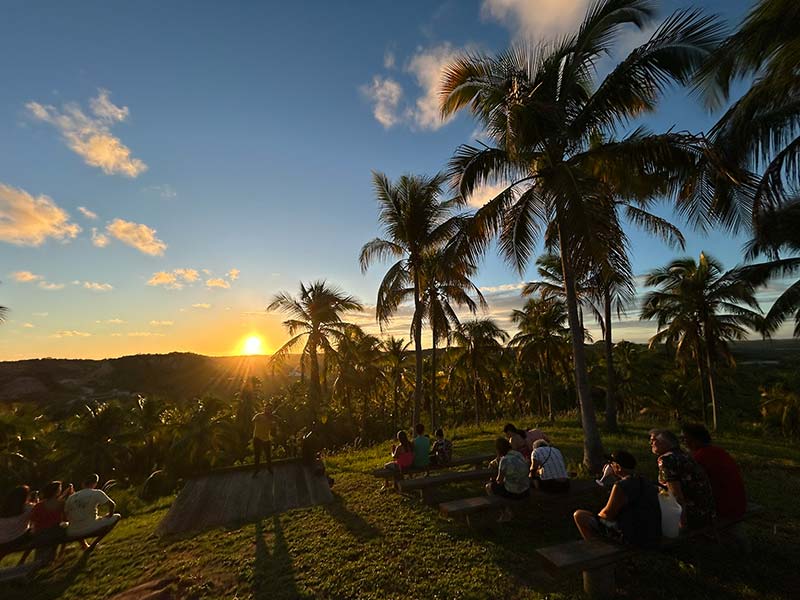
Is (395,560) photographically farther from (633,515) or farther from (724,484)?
(724,484)

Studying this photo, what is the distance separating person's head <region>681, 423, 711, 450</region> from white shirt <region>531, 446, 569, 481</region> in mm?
1946

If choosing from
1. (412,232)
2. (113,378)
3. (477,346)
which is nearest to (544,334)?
(477,346)

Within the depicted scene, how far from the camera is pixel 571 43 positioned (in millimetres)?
9219

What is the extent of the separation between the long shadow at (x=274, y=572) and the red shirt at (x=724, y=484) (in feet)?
18.8

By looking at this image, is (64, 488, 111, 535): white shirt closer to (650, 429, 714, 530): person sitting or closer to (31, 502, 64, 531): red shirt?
(31, 502, 64, 531): red shirt

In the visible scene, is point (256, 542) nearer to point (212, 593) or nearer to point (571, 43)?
point (212, 593)

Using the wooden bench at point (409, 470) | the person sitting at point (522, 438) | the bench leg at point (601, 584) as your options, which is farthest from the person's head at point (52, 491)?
the bench leg at point (601, 584)

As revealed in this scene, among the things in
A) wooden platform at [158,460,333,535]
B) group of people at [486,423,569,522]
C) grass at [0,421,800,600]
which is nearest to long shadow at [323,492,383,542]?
grass at [0,421,800,600]

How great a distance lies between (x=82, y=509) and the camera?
6.97 metres

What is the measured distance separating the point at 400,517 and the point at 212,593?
132 inches

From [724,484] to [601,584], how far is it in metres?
2.21

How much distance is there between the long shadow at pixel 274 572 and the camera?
16.0 feet

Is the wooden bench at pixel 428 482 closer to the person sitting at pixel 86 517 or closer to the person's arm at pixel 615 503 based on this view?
the person's arm at pixel 615 503

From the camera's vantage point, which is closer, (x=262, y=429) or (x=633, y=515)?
(x=633, y=515)
